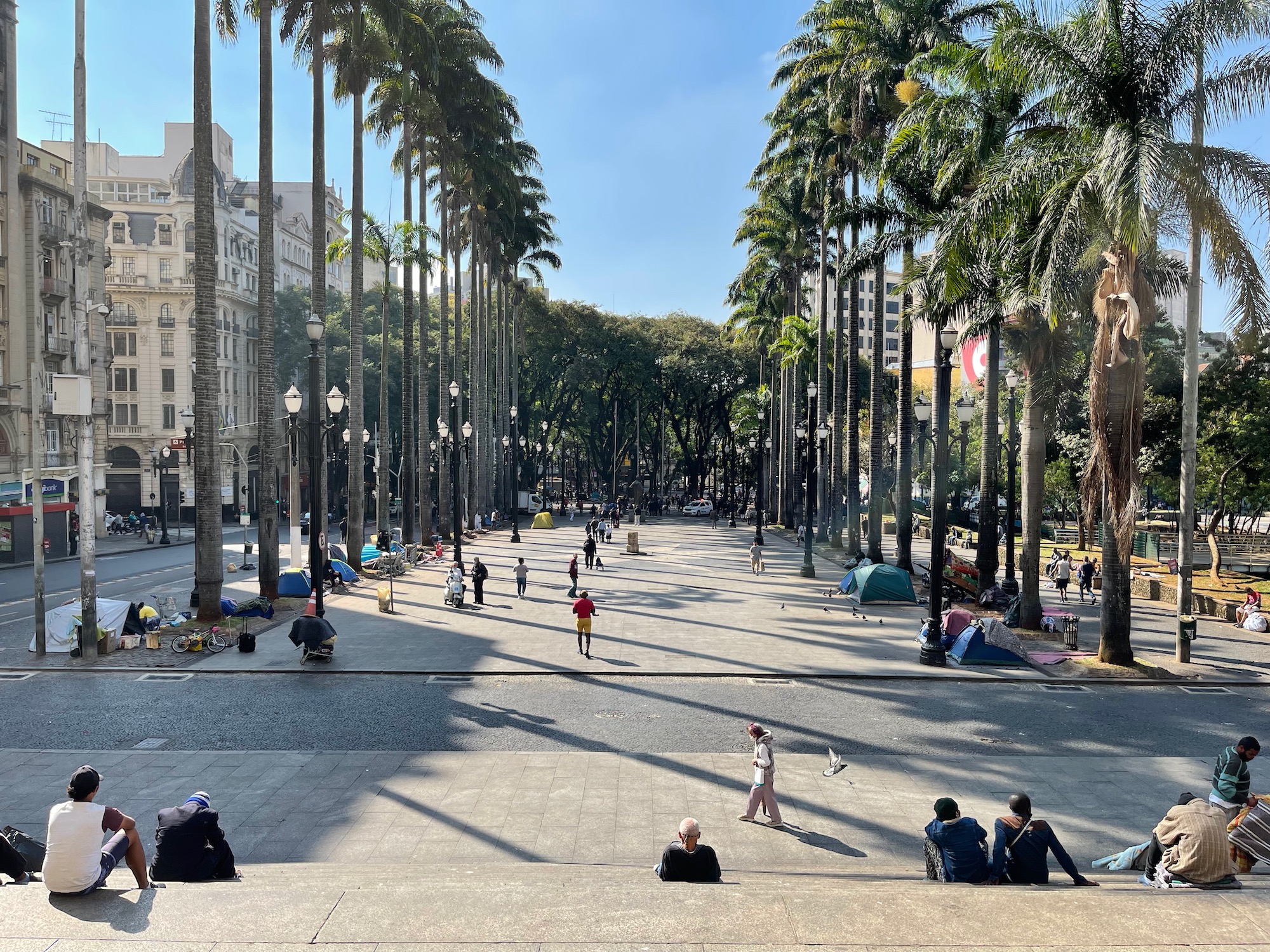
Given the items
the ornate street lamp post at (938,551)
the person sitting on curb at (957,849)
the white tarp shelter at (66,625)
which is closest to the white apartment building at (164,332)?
the white tarp shelter at (66,625)

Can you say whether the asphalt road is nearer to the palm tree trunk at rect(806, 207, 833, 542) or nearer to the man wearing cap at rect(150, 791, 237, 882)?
the man wearing cap at rect(150, 791, 237, 882)

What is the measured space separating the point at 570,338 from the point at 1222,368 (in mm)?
48694

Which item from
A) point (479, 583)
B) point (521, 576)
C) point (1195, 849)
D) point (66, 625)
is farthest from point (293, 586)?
point (1195, 849)

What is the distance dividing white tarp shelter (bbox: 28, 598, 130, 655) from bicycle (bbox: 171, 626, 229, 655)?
1311 millimetres

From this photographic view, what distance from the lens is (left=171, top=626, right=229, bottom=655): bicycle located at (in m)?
19.4

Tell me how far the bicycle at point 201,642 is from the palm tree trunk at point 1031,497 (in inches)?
719

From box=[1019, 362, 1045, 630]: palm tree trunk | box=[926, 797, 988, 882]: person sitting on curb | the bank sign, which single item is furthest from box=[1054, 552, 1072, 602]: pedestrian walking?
the bank sign

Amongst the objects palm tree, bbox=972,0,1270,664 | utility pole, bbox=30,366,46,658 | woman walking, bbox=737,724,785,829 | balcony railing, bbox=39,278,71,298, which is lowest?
woman walking, bbox=737,724,785,829

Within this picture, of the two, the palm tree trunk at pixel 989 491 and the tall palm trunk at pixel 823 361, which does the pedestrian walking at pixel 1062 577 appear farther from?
the tall palm trunk at pixel 823 361

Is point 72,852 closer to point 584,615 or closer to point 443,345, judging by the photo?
point 584,615

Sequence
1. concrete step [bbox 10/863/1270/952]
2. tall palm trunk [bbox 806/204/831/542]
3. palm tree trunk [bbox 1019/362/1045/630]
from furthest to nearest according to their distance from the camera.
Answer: tall palm trunk [bbox 806/204/831/542] → palm tree trunk [bbox 1019/362/1045/630] → concrete step [bbox 10/863/1270/952]

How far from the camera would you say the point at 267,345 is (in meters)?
25.7

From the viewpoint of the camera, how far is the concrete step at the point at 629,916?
6652 mm

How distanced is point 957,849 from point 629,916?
3230mm
